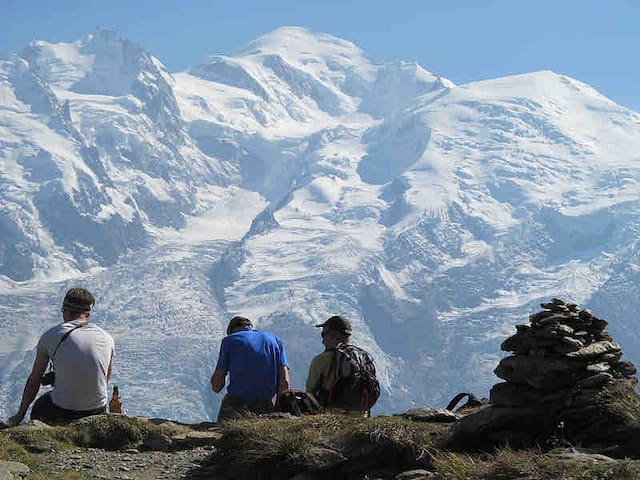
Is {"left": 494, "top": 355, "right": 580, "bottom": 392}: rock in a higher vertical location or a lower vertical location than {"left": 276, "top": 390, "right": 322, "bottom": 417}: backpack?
higher

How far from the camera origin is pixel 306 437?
54.3 feet

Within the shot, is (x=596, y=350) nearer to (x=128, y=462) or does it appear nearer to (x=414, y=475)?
(x=414, y=475)

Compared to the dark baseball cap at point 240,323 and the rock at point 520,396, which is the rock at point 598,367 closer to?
the rock at point 520,396

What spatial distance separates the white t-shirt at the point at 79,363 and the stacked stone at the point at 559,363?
7.20m

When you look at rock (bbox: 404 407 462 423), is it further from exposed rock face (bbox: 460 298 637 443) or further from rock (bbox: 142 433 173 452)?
rock (bbox: 142 433 173 452)

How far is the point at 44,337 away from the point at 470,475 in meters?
8.88

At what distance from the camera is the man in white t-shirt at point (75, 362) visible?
63.8 ft

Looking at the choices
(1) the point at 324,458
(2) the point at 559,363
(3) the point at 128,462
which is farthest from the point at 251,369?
(2) the point at 559,363

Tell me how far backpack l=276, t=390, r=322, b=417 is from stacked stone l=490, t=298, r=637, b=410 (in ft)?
13.1

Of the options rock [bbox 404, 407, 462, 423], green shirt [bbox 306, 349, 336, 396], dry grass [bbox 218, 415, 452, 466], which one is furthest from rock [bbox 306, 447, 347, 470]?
green shirt [bbox 306, 349, 336, 396]

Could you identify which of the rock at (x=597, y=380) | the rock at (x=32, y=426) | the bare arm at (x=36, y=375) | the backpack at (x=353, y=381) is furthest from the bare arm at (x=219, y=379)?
the rock at (x=597, y=380)

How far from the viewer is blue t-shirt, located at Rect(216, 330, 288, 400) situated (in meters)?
21.5

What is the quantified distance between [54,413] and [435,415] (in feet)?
23.0

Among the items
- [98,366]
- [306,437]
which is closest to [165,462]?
[98,366]
